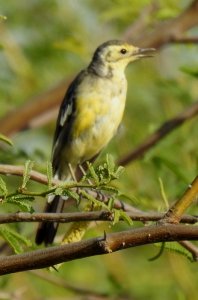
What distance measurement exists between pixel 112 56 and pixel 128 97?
990 millimetres

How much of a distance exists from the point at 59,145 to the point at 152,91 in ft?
5.27

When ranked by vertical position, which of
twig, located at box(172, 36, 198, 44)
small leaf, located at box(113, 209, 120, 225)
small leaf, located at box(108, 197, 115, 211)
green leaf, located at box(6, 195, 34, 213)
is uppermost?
twig, located at box(172, 36, 198, 44)

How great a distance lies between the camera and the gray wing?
6098 mm

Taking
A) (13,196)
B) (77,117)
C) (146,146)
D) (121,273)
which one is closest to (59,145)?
(77,117)

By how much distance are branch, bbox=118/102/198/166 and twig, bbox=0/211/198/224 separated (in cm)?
216

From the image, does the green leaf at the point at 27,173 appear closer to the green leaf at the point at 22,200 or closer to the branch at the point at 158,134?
the green leaf at the point at 22,200

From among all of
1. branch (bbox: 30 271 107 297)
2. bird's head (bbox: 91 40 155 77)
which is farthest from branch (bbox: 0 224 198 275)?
bird's head (bbox: 91 40 155 77)

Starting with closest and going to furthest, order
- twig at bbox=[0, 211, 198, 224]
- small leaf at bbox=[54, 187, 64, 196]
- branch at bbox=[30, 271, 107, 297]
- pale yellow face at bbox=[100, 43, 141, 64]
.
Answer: twig at bbox=[0, 211, 198, 224]
small leaf at bbox=[54, 187, 64, 196]
branch at bbox=[30, 271, 107, 297]
pale yellow face at bbox=[100, 43, 141, 64]

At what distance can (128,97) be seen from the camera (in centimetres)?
782

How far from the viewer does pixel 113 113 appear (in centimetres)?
616

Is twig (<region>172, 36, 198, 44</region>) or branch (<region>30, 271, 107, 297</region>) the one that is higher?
twig (<region>172, 36, 198, 44</region>)

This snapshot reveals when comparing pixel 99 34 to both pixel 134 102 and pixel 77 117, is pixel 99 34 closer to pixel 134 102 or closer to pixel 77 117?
pixel 134 102

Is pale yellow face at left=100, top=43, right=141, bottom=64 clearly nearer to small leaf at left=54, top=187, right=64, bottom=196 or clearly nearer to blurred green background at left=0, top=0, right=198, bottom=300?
blurred green background at left=0, top=0, right=198, bottom=300

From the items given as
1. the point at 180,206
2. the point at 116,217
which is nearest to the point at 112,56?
the point at 116,217
